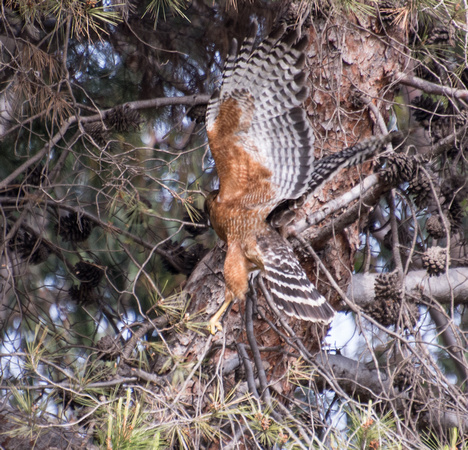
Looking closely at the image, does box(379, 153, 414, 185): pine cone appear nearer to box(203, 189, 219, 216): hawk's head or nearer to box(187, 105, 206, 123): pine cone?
box(203, 189, 219, 216): hawk's head

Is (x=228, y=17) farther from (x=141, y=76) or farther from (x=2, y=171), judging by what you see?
(x=2, y=171)

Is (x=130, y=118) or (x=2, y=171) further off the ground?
(x=130, y=118)

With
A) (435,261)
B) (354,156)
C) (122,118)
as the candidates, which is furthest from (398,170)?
(122,118)

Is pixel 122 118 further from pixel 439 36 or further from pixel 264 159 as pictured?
pixel 439 36

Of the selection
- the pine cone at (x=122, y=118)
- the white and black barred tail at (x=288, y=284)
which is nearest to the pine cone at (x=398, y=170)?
the white and black barred tail at (x=288, y=284)

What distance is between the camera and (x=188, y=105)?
3.08 metres

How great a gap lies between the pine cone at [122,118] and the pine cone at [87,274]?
78cm

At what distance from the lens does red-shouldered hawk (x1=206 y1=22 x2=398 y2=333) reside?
2352 mm

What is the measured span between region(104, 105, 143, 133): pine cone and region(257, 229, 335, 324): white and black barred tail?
3.11 feet

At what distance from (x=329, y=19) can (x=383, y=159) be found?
2.47 ft

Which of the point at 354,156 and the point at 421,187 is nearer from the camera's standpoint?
the point at 354,156

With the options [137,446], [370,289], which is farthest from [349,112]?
[137,446]

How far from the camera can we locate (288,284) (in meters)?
2.33

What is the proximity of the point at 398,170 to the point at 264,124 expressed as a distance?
64cm
